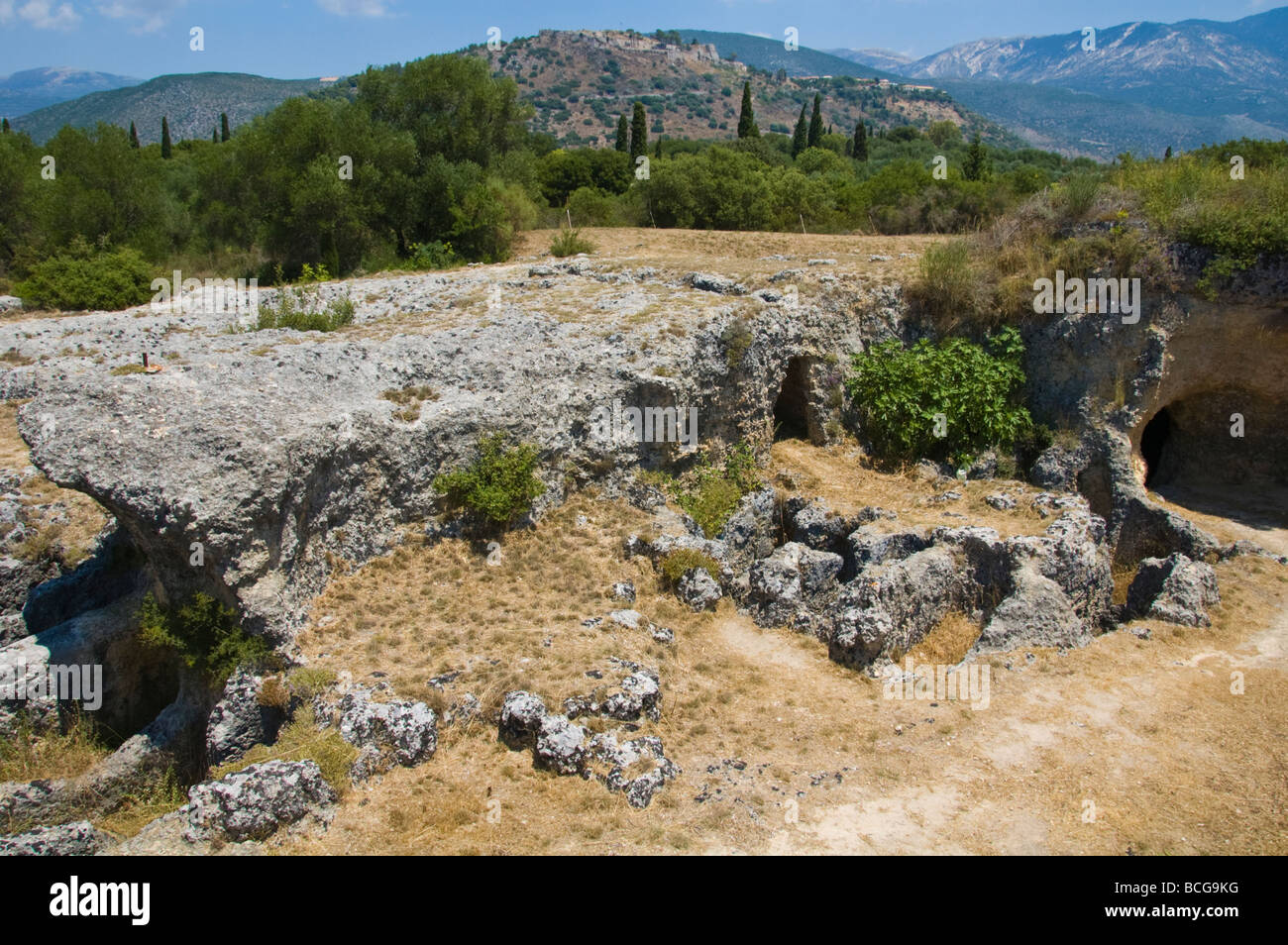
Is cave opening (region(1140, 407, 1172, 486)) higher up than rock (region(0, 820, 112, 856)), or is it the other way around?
cave opening (region(1140, 407, 1172, 486))

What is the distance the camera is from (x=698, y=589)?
11.5m

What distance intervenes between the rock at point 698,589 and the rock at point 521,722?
3.49 meters

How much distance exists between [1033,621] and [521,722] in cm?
710

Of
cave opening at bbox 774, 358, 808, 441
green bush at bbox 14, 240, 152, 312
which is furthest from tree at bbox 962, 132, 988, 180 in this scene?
green bush at bbox 14, 240, 152, 312

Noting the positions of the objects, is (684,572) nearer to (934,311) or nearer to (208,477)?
(208,477)

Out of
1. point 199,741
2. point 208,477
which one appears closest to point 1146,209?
point 208,477

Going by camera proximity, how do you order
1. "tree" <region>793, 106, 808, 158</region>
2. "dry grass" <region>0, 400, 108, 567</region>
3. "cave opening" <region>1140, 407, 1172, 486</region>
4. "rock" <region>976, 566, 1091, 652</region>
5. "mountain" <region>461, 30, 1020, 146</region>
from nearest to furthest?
"rock" <region>976, 566, 1091, 652</region>, "dry grass" <region>0, 400, 108, 567</region>, "cave opening" <region>1140, 407, 1172, 486</region>, "tree" <region>793, 106, 808, 158</region>, "mountain" <region>461, 30, 1020, 146</region>

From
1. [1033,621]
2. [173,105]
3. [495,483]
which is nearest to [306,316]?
[495,483]

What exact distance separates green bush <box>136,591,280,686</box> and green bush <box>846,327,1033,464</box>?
11437 mm

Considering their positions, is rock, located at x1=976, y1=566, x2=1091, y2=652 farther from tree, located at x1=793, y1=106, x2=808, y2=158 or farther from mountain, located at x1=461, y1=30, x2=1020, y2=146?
mountain, located at x1=461, y1=30, x2=1020, y2=146

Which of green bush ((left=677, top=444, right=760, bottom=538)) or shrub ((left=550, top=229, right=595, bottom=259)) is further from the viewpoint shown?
shrub ((left=550, top=229, right=595, bottom=259))

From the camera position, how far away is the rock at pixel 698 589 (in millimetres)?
11492

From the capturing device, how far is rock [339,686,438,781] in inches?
315

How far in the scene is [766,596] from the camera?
1172 cm
